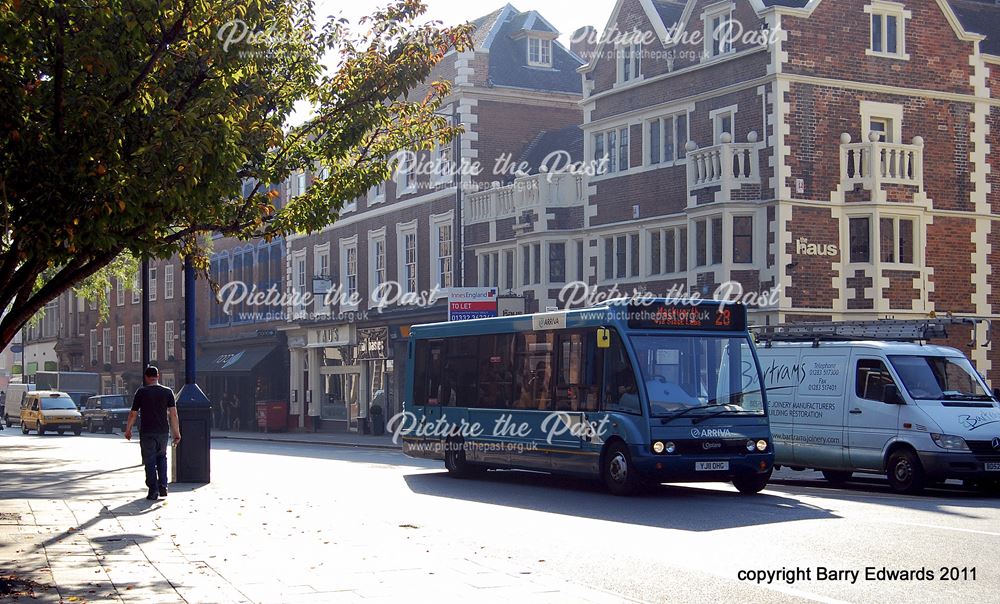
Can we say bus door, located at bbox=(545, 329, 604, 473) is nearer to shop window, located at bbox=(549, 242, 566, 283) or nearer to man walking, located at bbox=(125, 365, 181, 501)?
man walking, located at bbox=(125, 365, 181, 501)

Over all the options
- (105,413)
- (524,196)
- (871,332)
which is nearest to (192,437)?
(871,332)

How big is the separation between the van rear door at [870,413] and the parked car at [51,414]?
130 ft

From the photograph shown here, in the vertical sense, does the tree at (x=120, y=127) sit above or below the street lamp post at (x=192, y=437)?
above

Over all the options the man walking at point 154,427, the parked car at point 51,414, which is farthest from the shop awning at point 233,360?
the man walking at point 154,427

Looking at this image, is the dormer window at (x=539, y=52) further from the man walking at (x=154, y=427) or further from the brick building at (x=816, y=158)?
the man walking at (x=154, y=427)

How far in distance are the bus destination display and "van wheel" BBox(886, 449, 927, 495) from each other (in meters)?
2.91

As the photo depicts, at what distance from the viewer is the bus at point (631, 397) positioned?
17.0m

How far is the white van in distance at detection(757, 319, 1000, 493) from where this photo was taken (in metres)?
17.5

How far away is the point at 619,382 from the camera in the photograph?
17.7 m

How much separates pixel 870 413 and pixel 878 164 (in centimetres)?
1379

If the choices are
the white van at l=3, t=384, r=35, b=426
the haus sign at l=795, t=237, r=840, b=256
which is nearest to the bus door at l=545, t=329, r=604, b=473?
the haus sign at l=795, t=237, r=840, b=256

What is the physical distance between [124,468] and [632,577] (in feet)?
56.9

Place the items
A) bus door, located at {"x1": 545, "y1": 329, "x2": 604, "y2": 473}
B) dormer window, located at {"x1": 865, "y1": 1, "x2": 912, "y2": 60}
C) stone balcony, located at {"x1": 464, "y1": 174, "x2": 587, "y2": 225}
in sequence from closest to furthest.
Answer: bus door, located at {"x1": 545, "y1": 329, "x2": 604, "y2": 473} < dormer window, located at {"x1": 865, "y1": 1, "x2": 912, "y2": 60} < stone balcony, located at {"x1": 464, "y1": 174, "x2": 587, "y2": 225}

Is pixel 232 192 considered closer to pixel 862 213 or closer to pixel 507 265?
pixel 862 213
